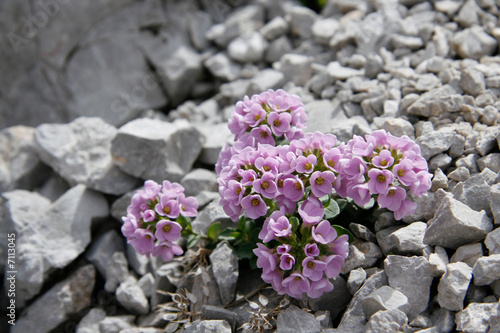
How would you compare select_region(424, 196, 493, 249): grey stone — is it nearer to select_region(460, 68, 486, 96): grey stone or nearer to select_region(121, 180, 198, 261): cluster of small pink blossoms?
select_region(460, 68, 486, 96): grey stone

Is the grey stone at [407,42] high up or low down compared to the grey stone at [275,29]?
up

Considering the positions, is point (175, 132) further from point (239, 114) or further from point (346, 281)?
point (346, 281)

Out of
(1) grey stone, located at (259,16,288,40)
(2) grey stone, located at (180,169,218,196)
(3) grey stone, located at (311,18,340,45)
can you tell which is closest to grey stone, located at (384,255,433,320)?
(2) grey stone, located at (180,169,218,196)

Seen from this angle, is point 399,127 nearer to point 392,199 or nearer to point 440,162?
point 440,162

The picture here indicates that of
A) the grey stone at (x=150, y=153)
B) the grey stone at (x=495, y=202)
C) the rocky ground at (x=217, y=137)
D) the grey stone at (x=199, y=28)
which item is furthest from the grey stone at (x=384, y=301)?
the grey stone at (x=199, y=28)

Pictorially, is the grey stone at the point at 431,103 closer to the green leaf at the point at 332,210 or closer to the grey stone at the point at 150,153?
the green leaf at the point at 332,210

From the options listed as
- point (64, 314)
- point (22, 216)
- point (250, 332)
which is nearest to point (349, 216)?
point (250, 332)

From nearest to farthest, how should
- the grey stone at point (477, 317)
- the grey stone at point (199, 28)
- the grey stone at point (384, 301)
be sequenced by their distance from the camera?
the grey stone at point (477, 317)
the grey stone at point (384, 301)
the grey stone at point (199, 28)
